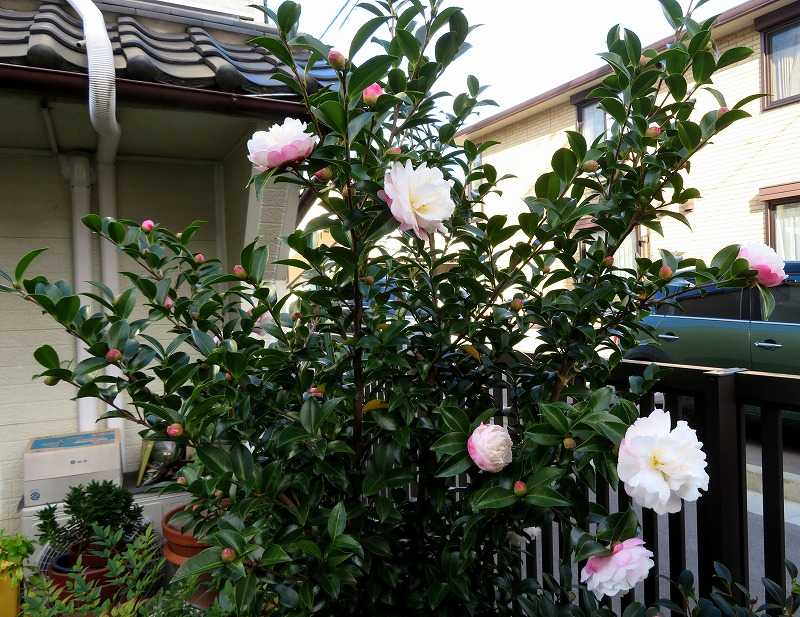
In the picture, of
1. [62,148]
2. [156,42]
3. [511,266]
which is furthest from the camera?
[62,148]

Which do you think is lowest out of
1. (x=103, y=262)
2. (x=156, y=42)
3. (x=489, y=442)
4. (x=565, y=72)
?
(x=489, y=442)

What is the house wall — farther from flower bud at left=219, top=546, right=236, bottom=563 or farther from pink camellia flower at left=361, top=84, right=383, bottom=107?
flower bud at left=219, top=546, right=236, bottom=563

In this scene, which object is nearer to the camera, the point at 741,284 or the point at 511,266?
the point at 741,284

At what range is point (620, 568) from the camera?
2.90ft

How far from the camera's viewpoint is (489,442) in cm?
96

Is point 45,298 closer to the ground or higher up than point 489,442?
higher up

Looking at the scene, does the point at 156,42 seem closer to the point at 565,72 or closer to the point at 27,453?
the point at 27,453

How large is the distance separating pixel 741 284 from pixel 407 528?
33.5 inches

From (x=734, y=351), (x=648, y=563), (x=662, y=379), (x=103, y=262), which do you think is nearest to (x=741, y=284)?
(x=662, y=379)

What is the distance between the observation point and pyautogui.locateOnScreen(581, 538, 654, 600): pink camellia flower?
0.88 meters

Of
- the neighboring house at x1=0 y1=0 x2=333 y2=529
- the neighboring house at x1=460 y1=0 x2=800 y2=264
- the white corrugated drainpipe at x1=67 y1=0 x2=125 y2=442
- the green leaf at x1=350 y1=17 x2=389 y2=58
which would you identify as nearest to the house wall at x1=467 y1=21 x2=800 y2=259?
the neighboring house at x1=460 y1=0 x2=800 y2=264

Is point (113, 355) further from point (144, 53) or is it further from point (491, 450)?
point (144, 53)

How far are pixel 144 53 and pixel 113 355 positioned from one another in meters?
1.62

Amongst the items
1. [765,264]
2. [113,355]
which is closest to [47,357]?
[113,355]
